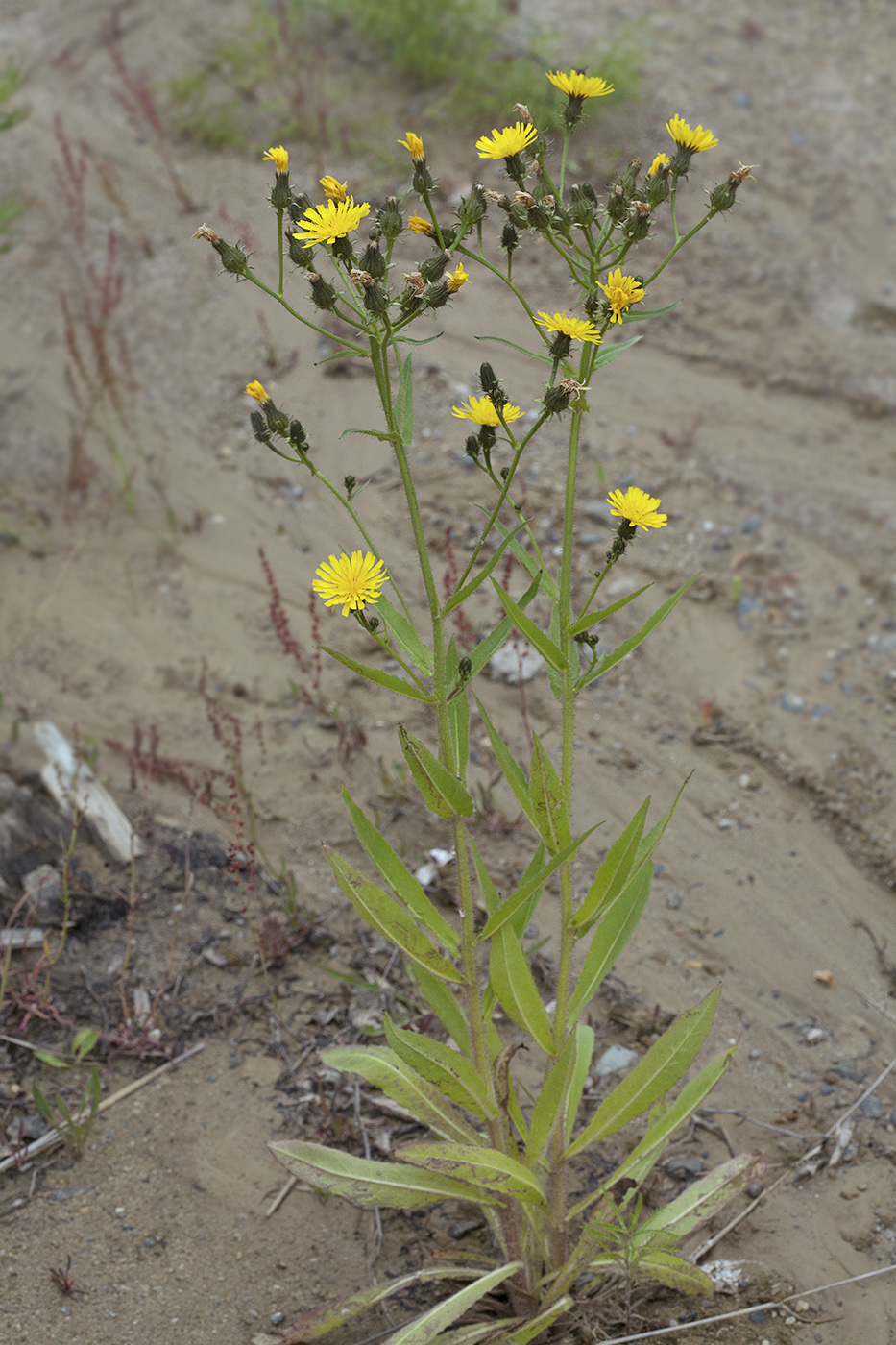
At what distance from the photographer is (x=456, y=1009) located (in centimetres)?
238

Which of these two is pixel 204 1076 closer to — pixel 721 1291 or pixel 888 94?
pixel 721 1291

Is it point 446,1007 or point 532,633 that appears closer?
point 532,633

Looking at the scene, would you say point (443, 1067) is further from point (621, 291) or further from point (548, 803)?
point (621, 291)

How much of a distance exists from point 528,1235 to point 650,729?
2148 mm

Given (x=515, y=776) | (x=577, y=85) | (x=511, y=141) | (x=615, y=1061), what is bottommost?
(x=615, y=1061)

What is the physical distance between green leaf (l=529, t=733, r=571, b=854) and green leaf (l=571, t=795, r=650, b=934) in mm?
108

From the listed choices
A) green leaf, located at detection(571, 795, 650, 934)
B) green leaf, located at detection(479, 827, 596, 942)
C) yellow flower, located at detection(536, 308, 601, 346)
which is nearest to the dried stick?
green leaf, located at detection(479, 827, 596, 942)

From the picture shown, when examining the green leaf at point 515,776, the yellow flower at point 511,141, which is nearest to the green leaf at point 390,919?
the green leaf at point 515,776

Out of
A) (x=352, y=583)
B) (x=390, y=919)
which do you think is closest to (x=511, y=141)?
(x=352, y=583)

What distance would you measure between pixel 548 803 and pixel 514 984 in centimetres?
41

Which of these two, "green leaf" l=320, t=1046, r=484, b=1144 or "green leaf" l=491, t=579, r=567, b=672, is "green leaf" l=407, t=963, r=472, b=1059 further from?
"green leaf" l=491, t=579, r=567, b=672

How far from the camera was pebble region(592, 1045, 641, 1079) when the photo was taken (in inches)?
118

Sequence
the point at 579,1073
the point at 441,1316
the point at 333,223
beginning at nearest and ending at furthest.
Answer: the point at 333,223 → the point at 441,1316 → the point at 579,1073

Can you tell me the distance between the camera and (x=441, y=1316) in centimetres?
217
